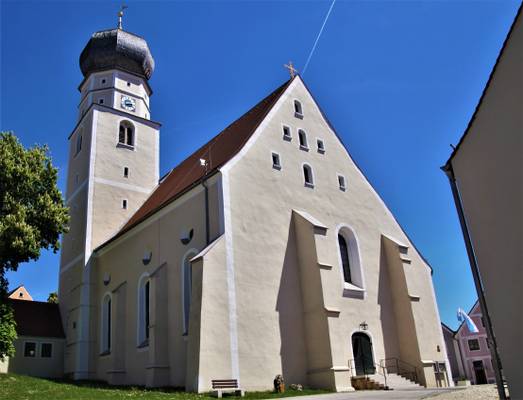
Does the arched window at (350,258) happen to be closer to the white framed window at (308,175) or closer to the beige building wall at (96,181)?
the white framed window at (308,175)

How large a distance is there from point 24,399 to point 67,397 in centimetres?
112

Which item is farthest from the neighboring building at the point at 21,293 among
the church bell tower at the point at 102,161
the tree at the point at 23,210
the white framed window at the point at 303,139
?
the white framed window at the point at 303,139

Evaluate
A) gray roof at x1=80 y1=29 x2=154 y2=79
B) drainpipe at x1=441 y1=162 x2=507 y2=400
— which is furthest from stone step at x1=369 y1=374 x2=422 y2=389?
gray roof at x1=80 y1=29 x2=154 y2=79

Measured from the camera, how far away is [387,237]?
23.4 m

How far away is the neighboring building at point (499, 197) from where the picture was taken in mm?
8898

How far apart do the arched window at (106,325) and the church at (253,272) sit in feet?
0.18

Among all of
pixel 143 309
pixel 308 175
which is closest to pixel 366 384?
pixel 308 175

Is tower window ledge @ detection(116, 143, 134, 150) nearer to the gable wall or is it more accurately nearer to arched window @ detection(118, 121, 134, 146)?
arched window @ detection(118, 121, 134, 146)

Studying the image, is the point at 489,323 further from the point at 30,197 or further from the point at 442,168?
the point at 30,197

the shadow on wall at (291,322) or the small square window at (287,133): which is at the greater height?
the small square window at (287,133)

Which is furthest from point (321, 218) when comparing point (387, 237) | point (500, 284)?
point (500, 284)

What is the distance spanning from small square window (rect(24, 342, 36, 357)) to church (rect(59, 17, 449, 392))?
167 centimetres

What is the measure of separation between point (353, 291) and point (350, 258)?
221 centimetres

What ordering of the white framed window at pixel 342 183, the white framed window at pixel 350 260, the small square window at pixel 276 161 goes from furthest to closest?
1. the white framed window at pixel 342 183
2. the small square window at pixel 276 161
3. the white framed window at pixel 350 260
